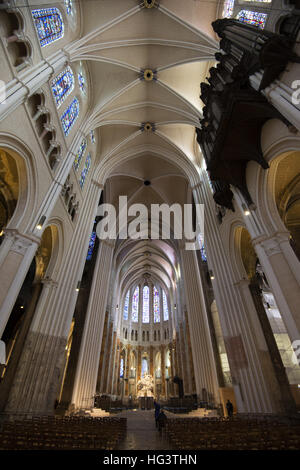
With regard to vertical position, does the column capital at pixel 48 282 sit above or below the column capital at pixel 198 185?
below

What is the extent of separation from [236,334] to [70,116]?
13.3 meters

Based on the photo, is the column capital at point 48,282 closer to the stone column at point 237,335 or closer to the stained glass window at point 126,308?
the stone column at point 237,335

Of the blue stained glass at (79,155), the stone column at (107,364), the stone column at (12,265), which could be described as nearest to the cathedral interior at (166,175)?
the stone column at (12,265)

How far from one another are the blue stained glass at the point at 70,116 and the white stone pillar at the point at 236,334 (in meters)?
8.93

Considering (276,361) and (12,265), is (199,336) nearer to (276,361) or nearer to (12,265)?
(276,361)

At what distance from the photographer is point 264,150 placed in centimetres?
695

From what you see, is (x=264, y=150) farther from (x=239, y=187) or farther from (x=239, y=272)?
(x=239, y=272)

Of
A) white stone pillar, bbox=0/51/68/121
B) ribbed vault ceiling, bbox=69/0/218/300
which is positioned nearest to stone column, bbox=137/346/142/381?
ribbed vault ceiling, bbox=69/0/218/300

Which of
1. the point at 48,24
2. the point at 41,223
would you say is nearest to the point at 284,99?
the point at 41,223

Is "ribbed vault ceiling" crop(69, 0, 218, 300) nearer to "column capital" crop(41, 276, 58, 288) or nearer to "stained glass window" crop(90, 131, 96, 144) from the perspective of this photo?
"stained glass window" crop(90, 131, 96, 144)

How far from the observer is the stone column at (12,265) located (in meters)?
5.82

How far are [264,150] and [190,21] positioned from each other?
9.42 m

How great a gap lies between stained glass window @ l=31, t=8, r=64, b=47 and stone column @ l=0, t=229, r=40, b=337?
24.4 ft
